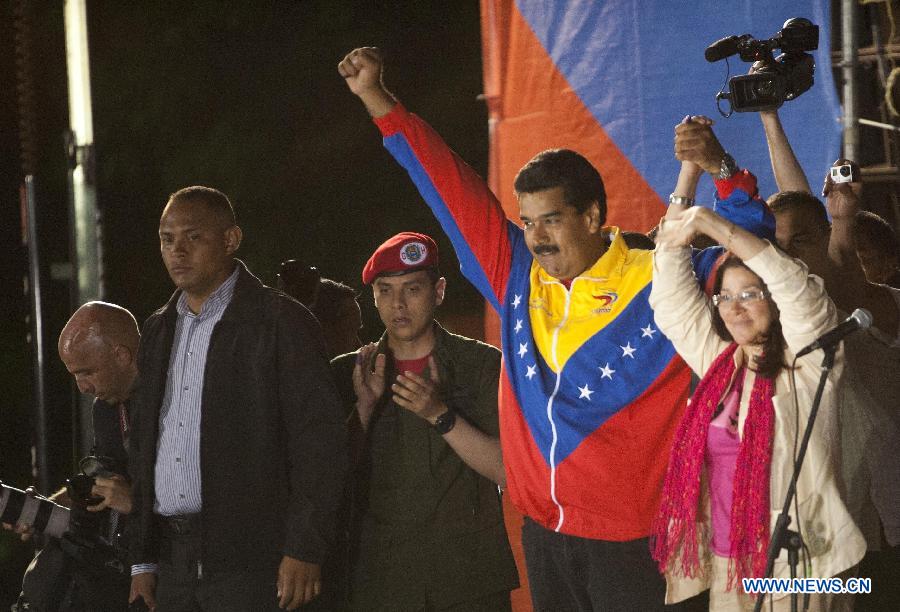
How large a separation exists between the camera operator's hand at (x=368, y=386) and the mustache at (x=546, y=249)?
69 centimetres

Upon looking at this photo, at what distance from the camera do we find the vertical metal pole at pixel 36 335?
5.69 m

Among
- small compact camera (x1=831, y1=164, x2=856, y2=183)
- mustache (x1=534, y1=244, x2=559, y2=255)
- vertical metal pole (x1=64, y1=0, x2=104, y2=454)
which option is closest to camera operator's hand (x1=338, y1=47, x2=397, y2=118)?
mustache (x1=534, y1=244, x2=559, y2=255)

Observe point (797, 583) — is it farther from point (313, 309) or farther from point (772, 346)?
point (313, 309)

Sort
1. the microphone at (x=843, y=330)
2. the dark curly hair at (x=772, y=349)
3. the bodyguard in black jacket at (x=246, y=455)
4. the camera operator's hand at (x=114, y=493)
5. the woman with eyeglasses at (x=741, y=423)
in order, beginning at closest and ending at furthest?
the microphone at (x=843, y=330) → the woman with eyeglasses at (x=741, y=423) → the dark curly hair at (x=772, y=349) → the bodyguard in black jacket at (x=246, y=455) → the camera operator's hand at (x=114, y=493)

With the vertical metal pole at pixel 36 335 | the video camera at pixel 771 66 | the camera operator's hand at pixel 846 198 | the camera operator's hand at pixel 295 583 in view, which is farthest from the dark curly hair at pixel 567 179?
the vertical metal pole at pixel 36 335

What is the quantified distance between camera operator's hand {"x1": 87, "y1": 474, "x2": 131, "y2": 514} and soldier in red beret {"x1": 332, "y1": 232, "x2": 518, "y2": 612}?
0.79 meters

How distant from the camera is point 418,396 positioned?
12.2 feet

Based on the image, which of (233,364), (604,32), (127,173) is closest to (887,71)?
(604,32)

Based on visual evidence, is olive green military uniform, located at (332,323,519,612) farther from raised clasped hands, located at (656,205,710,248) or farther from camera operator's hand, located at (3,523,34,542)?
camera operator's hand, located at (3,523,34,542)

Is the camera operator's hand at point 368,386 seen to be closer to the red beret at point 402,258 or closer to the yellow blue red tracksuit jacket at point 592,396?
the red beret at point 402,258

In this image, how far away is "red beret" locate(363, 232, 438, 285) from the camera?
4008 millimetres

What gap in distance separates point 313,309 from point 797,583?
242 centimetres

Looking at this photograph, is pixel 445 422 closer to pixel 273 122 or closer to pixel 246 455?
pixel 246 455

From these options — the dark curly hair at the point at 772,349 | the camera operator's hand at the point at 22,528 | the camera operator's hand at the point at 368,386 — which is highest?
the dark curly hair at the point at 772,349
